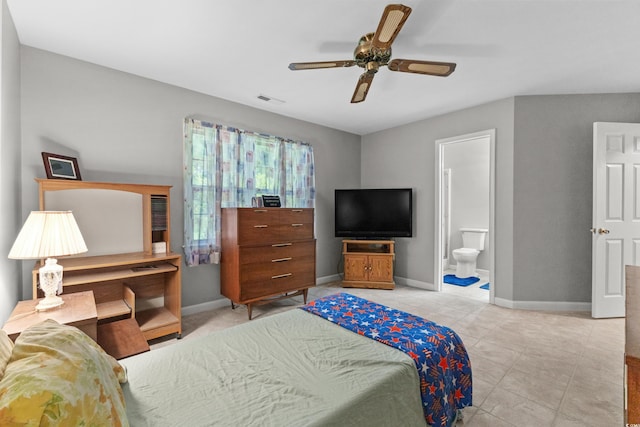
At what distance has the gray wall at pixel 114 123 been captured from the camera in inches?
94.3

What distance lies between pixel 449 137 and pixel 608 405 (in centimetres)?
318

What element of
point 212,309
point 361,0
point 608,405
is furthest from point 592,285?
point 212,309

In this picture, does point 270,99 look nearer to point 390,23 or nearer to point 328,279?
point 390,23

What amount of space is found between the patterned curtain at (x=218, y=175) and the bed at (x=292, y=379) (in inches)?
72.4

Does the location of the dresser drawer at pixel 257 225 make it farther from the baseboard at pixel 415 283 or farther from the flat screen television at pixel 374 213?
the baseboard at pixel 415 283

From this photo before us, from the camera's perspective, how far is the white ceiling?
1941 millimetres

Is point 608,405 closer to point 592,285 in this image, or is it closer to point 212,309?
point 592,285

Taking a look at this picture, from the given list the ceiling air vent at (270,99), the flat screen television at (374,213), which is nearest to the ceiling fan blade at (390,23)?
the ceiling air vent at (270,99)

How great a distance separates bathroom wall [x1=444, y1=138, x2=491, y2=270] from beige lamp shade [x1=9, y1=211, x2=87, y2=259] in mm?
5383

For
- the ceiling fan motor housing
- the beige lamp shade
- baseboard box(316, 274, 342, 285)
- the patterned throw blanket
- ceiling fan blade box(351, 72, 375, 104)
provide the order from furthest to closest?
baseboard box(316, 274, 342, 285), ceiling fan blade box(351, 72, 375, 104), the ceiling fan motor housing, the beige lamp shade, the patterned throw blanket

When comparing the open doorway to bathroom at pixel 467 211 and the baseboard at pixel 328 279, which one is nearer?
the baseboard at pixel 328 279

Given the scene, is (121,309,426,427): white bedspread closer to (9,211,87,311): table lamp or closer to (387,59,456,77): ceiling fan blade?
(9,211,87,311): table lamp

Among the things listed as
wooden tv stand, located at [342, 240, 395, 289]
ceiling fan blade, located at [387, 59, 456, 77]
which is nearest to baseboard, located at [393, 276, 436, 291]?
wooden tv stand, located at [342, 240, 395, 289]

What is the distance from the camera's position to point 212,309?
134 inches
